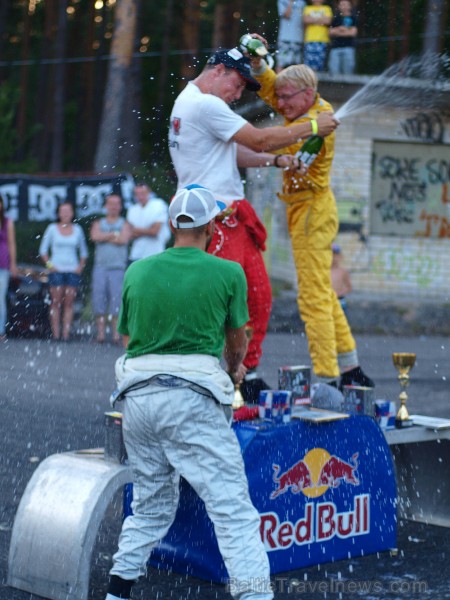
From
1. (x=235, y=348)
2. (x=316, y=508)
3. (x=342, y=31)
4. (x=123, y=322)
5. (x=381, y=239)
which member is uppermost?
(x=342, y=31)

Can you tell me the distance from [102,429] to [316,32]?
29.6 ft

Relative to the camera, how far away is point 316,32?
52.9ft

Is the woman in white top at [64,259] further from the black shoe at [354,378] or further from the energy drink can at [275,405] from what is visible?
the energy drink can at [275,405]

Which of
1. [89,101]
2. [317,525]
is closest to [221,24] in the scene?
[89,101]

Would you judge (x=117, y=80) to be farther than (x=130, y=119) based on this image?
No

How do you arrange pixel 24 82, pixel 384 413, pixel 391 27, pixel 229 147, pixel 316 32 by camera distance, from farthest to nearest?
pixel 24 82, pixel 391 27, pixel 316 32, pixel 229 147, pixel 384 413

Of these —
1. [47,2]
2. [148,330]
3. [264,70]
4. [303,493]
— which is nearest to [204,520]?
[303,493]

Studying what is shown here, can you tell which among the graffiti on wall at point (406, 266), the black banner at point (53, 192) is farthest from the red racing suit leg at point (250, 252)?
the graffiti on wall at point (406, 266)

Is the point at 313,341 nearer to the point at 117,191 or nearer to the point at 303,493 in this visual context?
the point at 303,493

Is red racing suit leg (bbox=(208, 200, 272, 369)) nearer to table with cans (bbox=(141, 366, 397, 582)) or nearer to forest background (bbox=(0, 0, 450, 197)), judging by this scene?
table with cans (bbox=(141, 366, 397, 582))

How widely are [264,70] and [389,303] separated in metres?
12.8

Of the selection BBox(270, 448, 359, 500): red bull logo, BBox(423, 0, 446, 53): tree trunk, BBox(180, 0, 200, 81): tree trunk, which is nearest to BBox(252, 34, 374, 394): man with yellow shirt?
BBox(270, 448, 359, 500): red bull logo

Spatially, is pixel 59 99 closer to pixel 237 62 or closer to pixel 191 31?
pixel 191 31

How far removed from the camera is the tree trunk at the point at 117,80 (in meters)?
22.2
